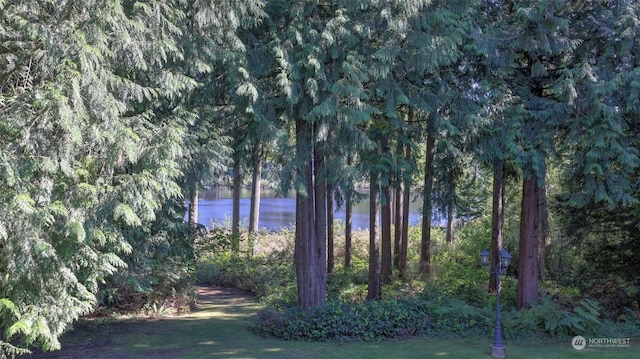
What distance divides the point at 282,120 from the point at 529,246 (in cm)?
613

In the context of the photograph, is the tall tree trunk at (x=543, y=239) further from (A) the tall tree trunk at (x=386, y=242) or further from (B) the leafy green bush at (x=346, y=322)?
(B) the leafy green bush at (x=346, y=322)

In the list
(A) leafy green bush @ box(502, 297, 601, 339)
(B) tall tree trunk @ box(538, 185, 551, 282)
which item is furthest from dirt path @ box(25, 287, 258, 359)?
(B) tall tree trunk @ box(538, 185, 551, 282)

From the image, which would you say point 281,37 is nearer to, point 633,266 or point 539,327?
point 539,327

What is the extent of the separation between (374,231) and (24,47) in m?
8.89

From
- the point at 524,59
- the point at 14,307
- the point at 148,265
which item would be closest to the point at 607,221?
the point at 524,59

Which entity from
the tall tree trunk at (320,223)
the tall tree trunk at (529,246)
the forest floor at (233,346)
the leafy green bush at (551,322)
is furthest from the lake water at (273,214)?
the leafy green bush at (551,322)

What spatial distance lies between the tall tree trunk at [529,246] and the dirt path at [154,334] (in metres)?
6.16

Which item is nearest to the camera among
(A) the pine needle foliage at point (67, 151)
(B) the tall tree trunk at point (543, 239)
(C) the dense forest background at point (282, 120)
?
(A) the pine needle foliage at point (67, 151)

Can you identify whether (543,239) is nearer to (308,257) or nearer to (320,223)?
(320,223)

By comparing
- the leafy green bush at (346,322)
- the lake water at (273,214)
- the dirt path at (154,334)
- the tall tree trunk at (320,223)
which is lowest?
the dirt path at (154,334)

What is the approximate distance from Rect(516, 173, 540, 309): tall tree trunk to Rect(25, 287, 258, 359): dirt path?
20.2 feet

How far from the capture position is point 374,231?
12.6 metres

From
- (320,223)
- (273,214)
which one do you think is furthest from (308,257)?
(273,214)

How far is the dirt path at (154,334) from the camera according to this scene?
27.0ft
